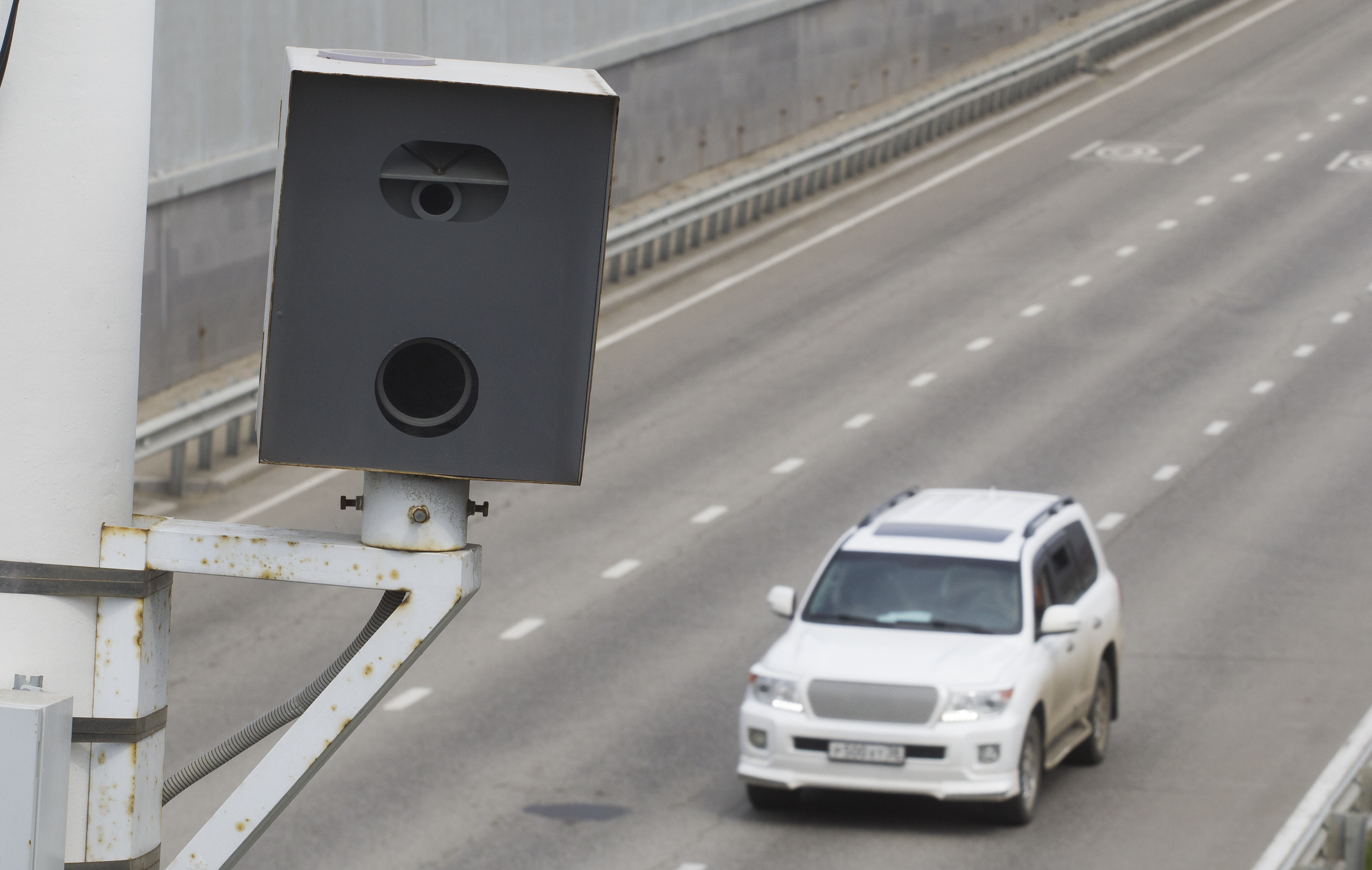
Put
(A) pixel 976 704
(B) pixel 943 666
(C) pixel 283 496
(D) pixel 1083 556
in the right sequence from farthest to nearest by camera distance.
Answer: (C) pixel 283 496
(D) pixel 1083 556
(B) pixel 943 666
(A) pixel 976 704

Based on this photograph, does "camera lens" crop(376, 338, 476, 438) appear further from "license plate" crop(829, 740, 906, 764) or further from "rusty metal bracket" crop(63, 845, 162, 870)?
"license plate" crop(829, 740, 906, 764)

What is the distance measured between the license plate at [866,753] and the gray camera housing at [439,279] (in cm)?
989

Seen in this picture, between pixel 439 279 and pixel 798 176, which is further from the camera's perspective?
pixel 798 176

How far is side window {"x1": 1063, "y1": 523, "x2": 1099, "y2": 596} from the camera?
14852 mm

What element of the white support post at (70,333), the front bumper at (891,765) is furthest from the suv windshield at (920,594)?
the white support post at (70,333)

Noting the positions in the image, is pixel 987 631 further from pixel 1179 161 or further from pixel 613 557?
pixel 1179 161

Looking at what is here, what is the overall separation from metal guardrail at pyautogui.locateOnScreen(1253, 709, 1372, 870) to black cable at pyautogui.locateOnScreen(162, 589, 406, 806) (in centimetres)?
711

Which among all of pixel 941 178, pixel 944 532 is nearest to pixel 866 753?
pixel 944 532

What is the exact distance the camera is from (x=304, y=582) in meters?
3.37

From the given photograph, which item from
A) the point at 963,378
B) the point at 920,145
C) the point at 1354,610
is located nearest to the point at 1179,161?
the point at 920,145

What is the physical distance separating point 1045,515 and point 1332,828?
4.82m

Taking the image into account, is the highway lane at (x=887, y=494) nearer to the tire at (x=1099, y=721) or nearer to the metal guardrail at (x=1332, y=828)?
the tire at (x=1099, y=721)

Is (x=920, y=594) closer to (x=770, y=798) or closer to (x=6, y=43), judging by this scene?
(x=770, y=798)

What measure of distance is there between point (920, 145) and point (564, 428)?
A: 39080 millimetres
